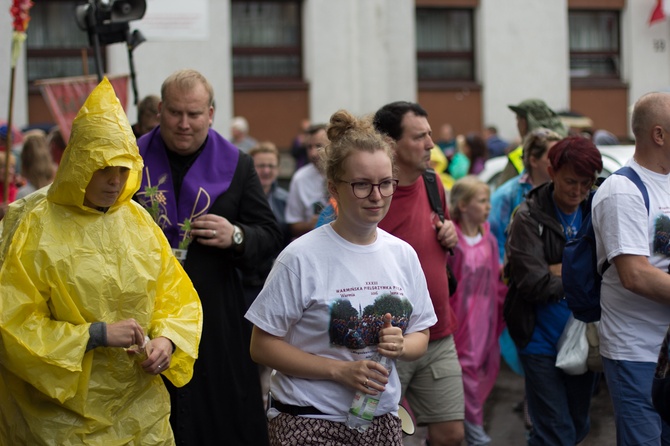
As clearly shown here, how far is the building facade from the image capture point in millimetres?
18875

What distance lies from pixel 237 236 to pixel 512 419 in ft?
13.4

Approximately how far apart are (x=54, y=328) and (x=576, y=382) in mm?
3121

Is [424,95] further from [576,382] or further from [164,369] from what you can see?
[164,369]

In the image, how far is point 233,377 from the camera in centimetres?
553

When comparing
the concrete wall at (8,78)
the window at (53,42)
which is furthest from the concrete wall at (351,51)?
the concrete wall at (8,78)

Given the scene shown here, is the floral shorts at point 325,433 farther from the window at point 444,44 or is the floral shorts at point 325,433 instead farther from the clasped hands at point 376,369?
the window at point 444,44

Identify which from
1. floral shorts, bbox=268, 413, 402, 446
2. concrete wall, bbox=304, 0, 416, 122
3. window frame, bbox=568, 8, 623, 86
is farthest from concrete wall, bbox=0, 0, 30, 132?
floral shorts, bbox=268, 413, 402, 446

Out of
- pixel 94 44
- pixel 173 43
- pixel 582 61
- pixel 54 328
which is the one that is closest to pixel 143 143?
pixel 54 328

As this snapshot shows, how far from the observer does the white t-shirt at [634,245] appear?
500 cm

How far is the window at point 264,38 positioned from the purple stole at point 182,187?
47.2 feet

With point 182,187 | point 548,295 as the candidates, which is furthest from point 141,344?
point 548,295

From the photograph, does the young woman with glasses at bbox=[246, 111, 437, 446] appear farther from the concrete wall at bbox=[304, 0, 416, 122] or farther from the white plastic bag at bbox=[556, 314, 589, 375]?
the concrete wall at bbox=[304, 0, 416, 122]

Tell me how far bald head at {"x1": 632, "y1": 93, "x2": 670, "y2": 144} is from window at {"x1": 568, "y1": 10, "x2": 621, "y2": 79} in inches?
708

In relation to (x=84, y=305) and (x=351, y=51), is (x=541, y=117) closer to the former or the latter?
(x=84, y=305)
